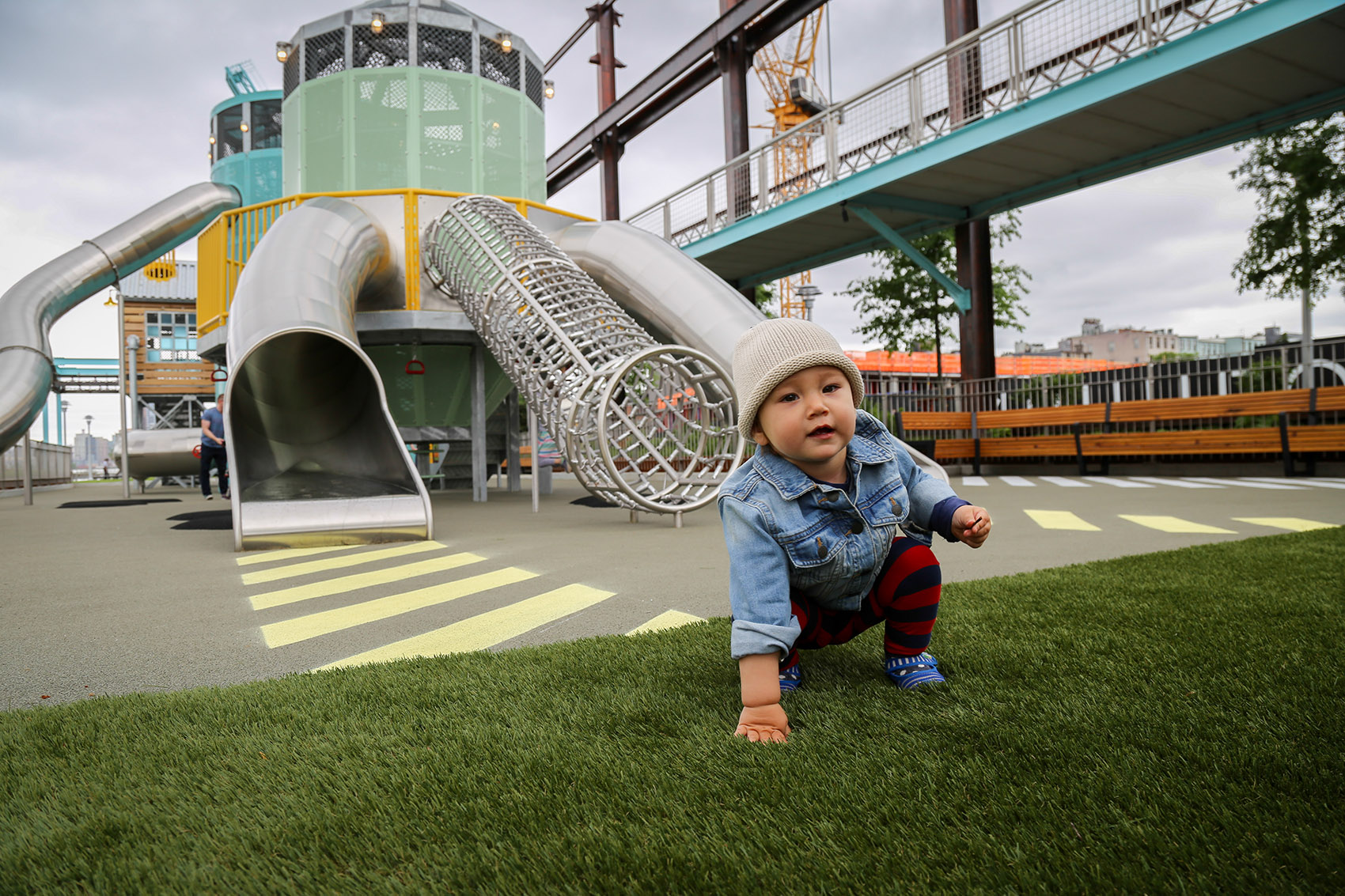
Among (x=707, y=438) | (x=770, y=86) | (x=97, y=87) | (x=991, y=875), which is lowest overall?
(x=991, y=875)

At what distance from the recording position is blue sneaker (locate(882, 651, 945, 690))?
7.22 feet

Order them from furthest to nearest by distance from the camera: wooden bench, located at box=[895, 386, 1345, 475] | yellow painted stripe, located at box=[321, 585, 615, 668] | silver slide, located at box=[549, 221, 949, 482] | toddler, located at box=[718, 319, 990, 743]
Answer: wooden bench, located at box=[895, 386, 1345, 475] → silver slide, located at box=[549, 221, 949, 482] → yellow painted stripe, located at box=[321, 585, 615, 668] → toddler, located at box=[718, 319, 990, 743]

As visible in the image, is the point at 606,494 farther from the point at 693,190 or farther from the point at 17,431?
the point at 693,190

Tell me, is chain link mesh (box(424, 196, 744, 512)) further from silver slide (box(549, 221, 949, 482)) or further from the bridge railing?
the bridge railing

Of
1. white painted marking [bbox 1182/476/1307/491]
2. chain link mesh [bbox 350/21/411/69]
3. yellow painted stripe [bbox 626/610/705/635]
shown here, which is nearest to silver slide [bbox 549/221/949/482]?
chain link mesh [bbox 350/21/411/69]

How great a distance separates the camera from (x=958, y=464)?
1606cm

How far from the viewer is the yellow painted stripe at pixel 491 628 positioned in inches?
115

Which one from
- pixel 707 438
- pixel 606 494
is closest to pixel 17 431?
pixel 606 494

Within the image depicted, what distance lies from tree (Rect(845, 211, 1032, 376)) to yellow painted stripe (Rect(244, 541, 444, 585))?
16.2 meters

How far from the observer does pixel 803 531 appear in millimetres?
2027

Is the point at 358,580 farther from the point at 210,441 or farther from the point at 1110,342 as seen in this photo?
the point at 1110,342

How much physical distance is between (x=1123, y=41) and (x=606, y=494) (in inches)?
312

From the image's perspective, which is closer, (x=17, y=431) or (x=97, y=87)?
(x=17, y=431)

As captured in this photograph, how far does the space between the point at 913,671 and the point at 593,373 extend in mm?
5202
